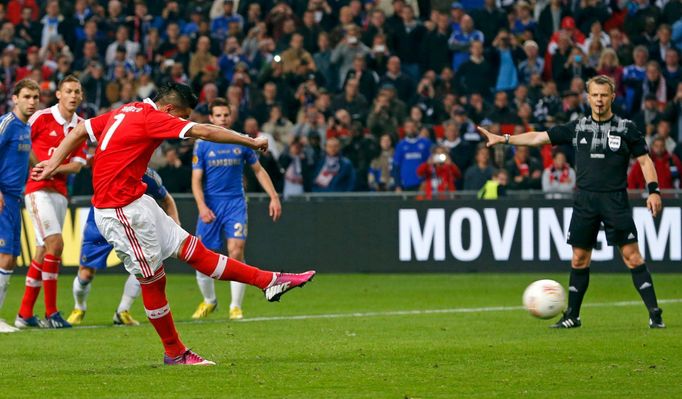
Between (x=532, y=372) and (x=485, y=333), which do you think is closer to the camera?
(x=532, y=372)

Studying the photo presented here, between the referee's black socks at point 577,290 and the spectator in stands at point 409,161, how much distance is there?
9.80 meters

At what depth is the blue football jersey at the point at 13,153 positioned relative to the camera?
13945mm

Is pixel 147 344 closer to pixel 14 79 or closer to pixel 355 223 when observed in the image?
pixel 355 223

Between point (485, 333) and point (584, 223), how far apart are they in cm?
151

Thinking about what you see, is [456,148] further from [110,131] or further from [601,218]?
[110,131]

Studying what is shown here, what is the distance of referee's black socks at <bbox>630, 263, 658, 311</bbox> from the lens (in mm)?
13645

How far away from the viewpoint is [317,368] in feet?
34.0

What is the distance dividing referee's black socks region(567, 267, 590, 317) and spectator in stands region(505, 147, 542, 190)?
8935 mm

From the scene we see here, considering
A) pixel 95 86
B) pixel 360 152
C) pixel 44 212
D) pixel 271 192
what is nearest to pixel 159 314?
pixel 44 212

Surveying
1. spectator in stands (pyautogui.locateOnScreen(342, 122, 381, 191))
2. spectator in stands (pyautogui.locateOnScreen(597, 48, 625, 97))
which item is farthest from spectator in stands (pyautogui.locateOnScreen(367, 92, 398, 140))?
spectator in stands (pyautogui.locateOnScreen(597, 48, 625, 97))

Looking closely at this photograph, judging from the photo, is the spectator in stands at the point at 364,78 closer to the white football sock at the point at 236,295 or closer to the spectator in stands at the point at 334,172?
the spectator in stands at the point at 334,172

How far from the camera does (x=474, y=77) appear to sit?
84.7 feet

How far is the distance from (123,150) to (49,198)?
404cm

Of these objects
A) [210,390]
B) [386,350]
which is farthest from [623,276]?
[210,390]
